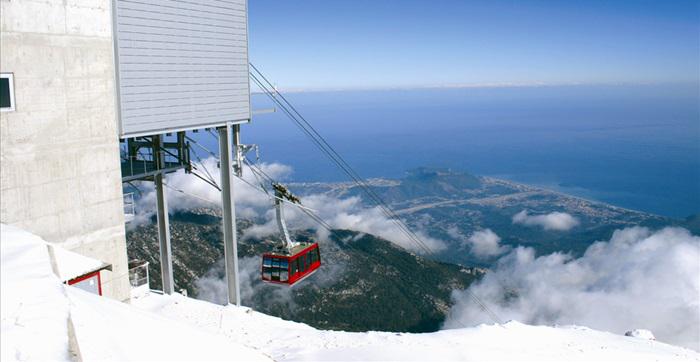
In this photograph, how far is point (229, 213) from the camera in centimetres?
2545

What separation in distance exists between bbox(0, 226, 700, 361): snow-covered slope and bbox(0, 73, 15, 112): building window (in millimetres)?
3306

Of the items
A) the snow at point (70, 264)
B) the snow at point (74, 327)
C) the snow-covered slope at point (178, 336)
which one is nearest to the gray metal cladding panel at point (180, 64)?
the snow at point (70, 264)

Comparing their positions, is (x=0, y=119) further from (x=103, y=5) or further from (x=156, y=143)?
(x=156, y=143)

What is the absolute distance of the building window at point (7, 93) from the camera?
14036mm

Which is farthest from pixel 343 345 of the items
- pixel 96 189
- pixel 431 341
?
pixel 96 189

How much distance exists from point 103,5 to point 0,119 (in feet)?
16.3

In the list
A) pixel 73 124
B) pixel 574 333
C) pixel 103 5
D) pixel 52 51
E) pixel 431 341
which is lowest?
pixel 574 333

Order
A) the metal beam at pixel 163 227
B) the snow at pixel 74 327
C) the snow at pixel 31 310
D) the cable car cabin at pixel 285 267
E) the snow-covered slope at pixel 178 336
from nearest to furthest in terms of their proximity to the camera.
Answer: the snow at pixel 31 310 < the snow at pixel 74 327 < the snow-covered slope at pixel 178 336 < the metal beam at pixel 163 227 < the cable car cabin at pixel 285 267

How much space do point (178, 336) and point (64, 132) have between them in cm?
795

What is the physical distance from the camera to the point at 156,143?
25031 millimetres

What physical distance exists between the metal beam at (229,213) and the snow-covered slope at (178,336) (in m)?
1.14

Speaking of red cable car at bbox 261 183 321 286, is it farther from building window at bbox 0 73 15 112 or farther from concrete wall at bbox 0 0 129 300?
building window at bbox 0 73 15 112

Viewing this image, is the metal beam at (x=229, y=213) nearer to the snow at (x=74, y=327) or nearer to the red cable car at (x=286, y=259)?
the red cable car at (x=286, y=259)

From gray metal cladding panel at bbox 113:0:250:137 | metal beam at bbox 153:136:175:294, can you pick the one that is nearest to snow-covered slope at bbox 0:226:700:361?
metal beam at bbox 153:136:175:294
